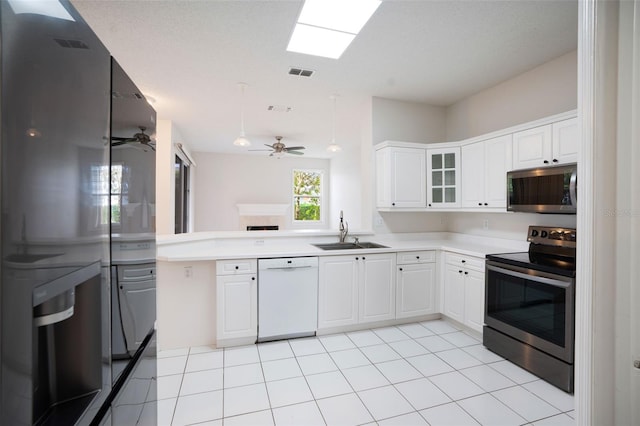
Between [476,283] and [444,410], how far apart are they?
4.43 feet

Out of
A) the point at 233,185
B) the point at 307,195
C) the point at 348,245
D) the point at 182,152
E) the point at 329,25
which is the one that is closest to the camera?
the point at 329,25

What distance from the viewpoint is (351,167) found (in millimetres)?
7191

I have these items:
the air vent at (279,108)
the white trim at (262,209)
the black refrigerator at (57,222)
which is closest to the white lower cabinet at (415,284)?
the air vent at (279,108)

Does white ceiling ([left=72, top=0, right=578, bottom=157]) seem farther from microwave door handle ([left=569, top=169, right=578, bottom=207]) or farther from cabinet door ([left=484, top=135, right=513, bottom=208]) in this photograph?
microwave door handle ([left=569, top=169, right=578, bottom=207])

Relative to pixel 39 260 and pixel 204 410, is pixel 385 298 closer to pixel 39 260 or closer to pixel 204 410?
pixel 204 410

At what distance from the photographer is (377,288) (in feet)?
10.4

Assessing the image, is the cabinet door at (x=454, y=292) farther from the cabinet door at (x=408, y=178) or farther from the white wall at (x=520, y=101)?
the white wall at (x=520, y=101)

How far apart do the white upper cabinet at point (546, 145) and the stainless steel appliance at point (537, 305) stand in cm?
59

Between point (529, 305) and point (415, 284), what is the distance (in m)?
1.14

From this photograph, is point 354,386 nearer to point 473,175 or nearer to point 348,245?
point 348,245

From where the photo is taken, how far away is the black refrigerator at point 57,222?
46 cm

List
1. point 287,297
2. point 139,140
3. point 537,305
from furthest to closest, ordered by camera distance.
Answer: point 287,297 → point 537,305 → point 139,140

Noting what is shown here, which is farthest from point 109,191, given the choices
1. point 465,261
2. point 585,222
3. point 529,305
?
point 465,261

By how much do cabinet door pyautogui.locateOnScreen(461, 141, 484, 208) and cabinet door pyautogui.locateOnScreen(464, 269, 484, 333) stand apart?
0.82 metres
